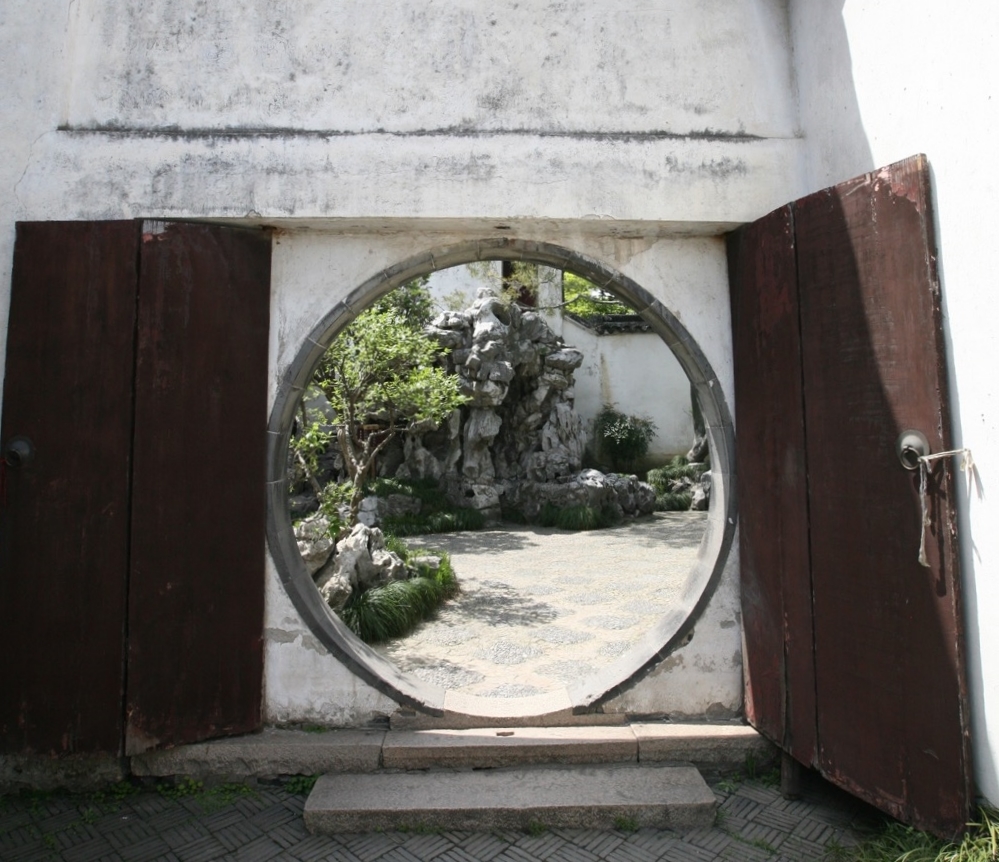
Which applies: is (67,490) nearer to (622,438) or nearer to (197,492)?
(197,492)

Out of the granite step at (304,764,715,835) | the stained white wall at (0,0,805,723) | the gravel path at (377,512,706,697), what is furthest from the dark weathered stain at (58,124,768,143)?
the gravel path at (377,512,706,697)

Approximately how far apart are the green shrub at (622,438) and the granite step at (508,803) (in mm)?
12615

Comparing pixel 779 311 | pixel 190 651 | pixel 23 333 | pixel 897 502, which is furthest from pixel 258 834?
pixel 779 311

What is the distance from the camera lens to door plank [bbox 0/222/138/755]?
287 centimetres

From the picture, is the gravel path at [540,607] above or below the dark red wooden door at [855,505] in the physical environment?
below

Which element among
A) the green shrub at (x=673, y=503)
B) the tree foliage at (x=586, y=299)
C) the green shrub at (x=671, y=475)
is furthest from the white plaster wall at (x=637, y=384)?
the green shrub at (x=673, y=503)

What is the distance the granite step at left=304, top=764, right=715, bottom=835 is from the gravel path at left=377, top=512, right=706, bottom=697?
136cm

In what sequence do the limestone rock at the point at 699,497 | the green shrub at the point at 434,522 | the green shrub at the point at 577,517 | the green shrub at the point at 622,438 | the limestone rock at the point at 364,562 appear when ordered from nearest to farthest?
the limestone rock at the point at 364,562, the green shrub at the point at 434,522, the green shrub at the point at 577,517, the limestone rock at the point at 699,497, the green shrub at the point at 622,438

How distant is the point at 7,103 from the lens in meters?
3.06

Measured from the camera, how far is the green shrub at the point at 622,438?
15367 millimetres

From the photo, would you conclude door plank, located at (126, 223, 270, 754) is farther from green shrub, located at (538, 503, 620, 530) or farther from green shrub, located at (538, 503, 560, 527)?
green shrub, located at (538, 503, 560, 527)

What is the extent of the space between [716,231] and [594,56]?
1.01 meters

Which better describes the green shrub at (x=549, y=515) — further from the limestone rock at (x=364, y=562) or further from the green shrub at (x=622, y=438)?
the limestone rock at (x=364, y=562)

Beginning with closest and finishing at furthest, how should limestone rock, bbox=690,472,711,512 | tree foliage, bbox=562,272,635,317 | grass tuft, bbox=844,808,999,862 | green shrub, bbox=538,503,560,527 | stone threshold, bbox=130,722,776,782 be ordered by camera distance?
grass tuft, bbox=844,808,999,862, stone threshold, bbox=130,722,776,782, green shrub, bbox=538,503,560,527, limestone rock, bbox=690,472,711,512, tree foliage, bbox=562,272,635,317
